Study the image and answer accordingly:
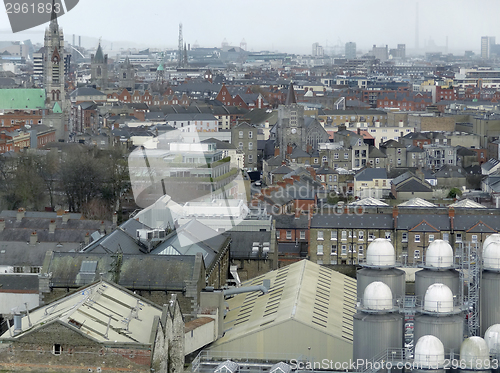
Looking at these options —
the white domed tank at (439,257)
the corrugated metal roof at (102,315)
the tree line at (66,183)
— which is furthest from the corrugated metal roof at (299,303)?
the tree line at (66,183)

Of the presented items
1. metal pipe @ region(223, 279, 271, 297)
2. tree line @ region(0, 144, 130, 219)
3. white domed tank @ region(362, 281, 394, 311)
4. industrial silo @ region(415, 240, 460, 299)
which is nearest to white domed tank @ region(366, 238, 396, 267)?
industrial silo @ region(415, 240, 460, 299)

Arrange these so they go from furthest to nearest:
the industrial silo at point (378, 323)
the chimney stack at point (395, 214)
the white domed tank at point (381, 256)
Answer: the chimney stack at point (395, 214) < the white domed tank at point (381, 256) < the industrial silo at point (378, 323)

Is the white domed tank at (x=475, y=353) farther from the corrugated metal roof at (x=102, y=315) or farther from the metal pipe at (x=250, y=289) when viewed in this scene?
the metal pipe at (x=250, y=289)

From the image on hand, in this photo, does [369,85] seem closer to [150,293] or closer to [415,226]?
[415,226]

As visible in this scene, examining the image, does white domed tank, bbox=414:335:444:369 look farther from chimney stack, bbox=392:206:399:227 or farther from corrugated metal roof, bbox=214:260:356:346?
chimney stack, bbox=392:206:399:227

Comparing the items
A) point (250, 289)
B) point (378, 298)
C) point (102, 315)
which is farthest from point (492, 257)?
point (250, 289)
